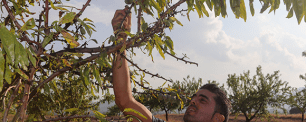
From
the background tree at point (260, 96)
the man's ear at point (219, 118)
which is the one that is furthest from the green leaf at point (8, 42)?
the background tree at point (260, 96)

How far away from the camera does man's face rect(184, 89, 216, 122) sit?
2.51 metres

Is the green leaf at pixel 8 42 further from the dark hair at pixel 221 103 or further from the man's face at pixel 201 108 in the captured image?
the dark hair at pixel 221 103

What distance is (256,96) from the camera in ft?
77.5

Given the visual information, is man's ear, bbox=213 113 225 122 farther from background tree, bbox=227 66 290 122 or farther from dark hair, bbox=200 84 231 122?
background tree, bbox=227 66 290 122

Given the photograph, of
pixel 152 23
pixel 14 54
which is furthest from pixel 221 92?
pixel 14 54

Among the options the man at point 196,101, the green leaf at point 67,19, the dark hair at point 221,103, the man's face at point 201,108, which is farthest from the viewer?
the dark hair at point 221,103

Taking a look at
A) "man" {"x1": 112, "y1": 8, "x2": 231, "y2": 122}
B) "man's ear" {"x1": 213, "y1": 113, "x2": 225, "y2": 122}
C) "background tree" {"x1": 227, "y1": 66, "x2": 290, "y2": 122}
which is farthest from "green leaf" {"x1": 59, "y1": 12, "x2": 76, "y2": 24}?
"background tree" {"x1": 227, "y1": 66, "x2": 290, "y2": 122}

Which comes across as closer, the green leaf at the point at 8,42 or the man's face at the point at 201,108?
the green leaf at the point at 8,42

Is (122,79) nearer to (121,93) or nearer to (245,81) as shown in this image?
(121,93)

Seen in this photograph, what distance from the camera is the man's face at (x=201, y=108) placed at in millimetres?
2507

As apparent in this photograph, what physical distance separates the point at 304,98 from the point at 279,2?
34378mm

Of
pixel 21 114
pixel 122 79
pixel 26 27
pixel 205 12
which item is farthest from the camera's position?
pixel 122 79

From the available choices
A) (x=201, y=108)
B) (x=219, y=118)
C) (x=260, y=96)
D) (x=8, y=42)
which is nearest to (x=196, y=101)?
(x=201, y=108)

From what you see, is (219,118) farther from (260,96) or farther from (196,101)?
(260,96)
